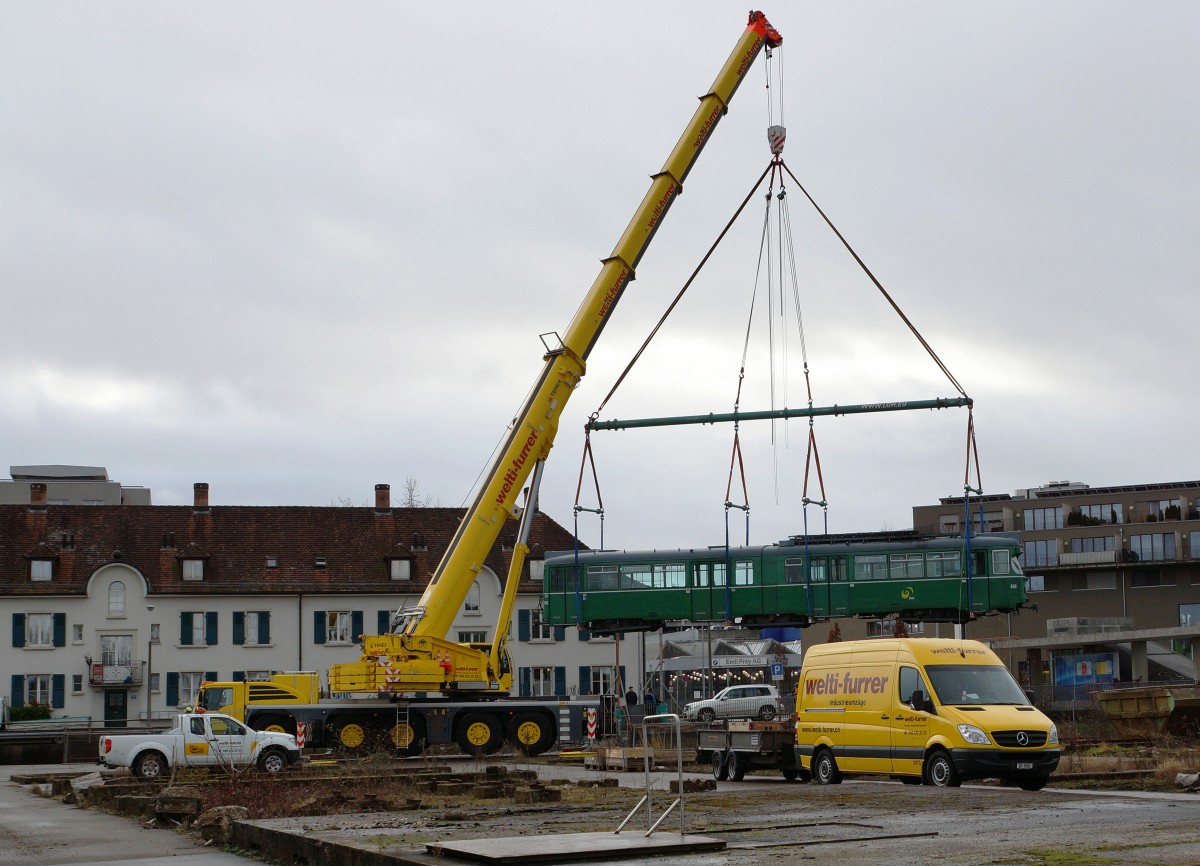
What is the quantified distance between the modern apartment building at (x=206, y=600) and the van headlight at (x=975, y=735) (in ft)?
145

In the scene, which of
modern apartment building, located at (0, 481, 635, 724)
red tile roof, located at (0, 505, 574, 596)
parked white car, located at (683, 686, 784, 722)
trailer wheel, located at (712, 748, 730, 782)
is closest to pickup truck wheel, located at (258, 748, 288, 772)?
trailer wheel, located at (712, 748, 730, 782)

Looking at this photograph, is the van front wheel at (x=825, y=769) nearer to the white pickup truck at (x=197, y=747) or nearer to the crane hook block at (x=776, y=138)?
the white pickup truck at (x=197, y=747)

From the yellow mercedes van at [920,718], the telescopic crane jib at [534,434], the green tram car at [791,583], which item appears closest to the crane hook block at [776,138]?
the telescopic crane jib at [534,434]

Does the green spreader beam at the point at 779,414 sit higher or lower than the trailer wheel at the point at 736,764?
higher

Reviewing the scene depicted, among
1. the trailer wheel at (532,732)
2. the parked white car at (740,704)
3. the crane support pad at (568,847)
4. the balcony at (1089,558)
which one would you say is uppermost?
the balcony at (1089,558)

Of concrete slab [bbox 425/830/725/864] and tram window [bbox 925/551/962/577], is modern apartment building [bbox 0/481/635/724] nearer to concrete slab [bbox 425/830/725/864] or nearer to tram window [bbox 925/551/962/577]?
tram window [bbox 925/551/962/577]

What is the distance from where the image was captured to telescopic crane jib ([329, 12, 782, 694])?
32.1 meters

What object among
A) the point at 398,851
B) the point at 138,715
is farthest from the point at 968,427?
the point at 138,715

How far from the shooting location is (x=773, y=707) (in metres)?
51.8

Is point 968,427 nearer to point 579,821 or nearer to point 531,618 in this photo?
point 579,821

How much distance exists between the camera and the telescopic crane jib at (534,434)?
32094 mm

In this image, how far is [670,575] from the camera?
50.5m

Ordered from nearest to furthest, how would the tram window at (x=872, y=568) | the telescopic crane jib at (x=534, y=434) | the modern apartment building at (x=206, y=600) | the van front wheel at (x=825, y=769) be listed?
the van front wheel at (x=825, y=769) < the telescopic crane jib at (x=534, y=434) < the tram window at (x=872, y=568) < the modern apartment building at (x=206, y=600)

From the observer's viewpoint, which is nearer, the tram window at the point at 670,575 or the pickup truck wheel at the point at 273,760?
the pickup truck wheel at the point at 273,760
